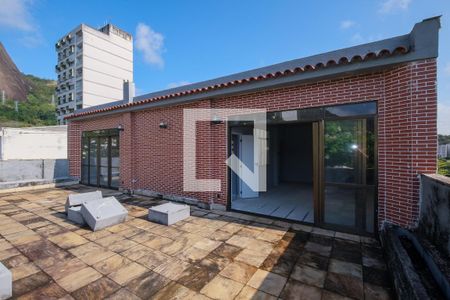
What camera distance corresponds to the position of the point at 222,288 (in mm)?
2684

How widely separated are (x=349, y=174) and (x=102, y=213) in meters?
5.26

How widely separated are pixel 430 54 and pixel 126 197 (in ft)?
27.5

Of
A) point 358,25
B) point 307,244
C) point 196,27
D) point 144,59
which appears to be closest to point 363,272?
point 307,244

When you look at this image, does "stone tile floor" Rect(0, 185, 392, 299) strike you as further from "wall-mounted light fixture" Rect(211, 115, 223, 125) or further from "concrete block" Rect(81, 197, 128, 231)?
"wall-mounted light fixture" Rect(211, 115, 223, 125)

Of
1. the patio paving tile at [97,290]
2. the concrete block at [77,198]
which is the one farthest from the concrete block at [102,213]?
the patio paving tile at [97,290]

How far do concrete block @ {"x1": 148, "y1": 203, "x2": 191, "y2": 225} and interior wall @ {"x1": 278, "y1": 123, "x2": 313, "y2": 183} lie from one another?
724 centimetres

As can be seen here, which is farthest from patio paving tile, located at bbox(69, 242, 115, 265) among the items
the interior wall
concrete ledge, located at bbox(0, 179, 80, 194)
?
the interior wall

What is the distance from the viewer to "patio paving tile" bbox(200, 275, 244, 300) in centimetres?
255

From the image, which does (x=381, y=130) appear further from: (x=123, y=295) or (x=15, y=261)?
(x=15, y=261)

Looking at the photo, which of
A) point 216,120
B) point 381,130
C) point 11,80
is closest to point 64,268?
point 216,120

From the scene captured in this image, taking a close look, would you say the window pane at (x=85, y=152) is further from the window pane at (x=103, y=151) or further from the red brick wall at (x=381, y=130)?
the red brick wall at (x=381, y=130)

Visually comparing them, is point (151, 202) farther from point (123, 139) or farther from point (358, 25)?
point (358, 25)

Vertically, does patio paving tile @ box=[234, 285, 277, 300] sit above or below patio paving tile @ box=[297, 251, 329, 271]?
below

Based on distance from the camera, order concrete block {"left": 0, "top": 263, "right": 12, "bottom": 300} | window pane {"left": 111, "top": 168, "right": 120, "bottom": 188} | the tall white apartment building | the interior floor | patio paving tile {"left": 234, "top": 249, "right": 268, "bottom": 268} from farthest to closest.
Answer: the tall white apartment building, window pane {"left": 111, "top": 168, "right": 120, "bottom": 188}, the interior floor, patio paving tile {"left": 234, "top": 249, "right": 268, "bottom": 268}, concrete block {"left": 0, "top": 263, "right": 12, "bottom": 300}
